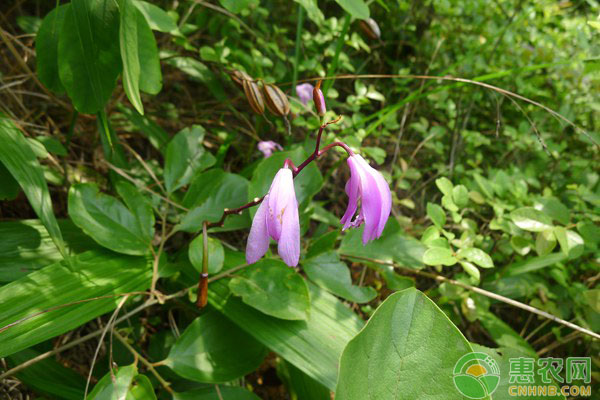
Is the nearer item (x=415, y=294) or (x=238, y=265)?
(x=415, y=294)

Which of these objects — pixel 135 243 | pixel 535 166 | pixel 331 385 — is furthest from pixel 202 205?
pixel 535 166

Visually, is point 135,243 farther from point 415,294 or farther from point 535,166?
point 535,166

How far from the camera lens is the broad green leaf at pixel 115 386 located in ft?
2.44

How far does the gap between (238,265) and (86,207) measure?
0.38 m

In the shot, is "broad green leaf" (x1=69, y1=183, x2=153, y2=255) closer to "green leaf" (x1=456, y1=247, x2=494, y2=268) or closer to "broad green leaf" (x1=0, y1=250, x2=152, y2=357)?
"broad green leaf" (x1=0, y1=250, x2=152, y2=357)

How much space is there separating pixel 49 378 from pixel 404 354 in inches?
29.7

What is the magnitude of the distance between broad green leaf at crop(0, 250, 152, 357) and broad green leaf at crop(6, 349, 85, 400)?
181 mm

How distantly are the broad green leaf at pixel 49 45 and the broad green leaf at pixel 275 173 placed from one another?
1.65 feet

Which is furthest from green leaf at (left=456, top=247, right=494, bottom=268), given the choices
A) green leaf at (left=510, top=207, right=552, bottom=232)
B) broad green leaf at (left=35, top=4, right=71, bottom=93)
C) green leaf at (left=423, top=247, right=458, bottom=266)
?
broad green leaf at (left=35, top=4, right=71, bottom=93)

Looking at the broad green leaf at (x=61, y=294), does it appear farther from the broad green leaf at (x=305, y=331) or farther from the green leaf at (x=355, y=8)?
the green leaf at (x=355, y=8)

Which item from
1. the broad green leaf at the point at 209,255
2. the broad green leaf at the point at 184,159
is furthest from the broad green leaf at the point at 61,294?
the broad green leaf at the point at 184,159

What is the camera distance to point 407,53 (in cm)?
223

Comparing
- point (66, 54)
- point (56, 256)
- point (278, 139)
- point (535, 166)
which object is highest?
point (66, 54)

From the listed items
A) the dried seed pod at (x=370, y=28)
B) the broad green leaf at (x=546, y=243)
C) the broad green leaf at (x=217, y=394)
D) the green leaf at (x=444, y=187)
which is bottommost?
the broad green leaf at (x=217, y=394)
